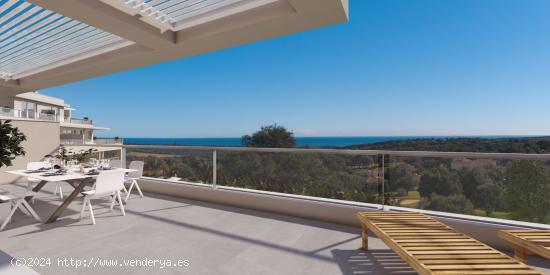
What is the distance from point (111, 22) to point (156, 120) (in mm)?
43618

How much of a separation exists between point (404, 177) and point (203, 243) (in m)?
2.96

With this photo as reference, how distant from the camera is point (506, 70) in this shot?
Answer: 2109 centimetres

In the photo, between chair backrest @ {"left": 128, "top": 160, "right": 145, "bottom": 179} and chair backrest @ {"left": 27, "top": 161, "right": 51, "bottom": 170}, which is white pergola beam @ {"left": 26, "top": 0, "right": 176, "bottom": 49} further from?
chair backrest @ {"left": 27, "top": 161, "right": 51, "bottom": 170}

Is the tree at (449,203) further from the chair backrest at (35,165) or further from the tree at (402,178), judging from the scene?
the chair backrest at (35,165)

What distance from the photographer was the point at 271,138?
604 inches

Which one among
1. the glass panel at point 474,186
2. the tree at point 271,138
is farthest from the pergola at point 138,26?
the tree at point 271,138

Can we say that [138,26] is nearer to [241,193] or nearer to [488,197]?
[241,193]

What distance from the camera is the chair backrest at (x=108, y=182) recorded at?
155 inches

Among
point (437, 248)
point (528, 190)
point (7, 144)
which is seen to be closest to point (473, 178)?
point (528, 190)

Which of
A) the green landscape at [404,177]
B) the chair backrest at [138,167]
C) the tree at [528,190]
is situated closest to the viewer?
the tree at [528,190]

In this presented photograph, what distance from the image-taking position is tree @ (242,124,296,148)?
15.2m

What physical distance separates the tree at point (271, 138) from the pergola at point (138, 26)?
32.2ft

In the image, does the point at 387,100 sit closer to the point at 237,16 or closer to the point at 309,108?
the point at 309,108

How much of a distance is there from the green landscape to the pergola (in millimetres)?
2198
